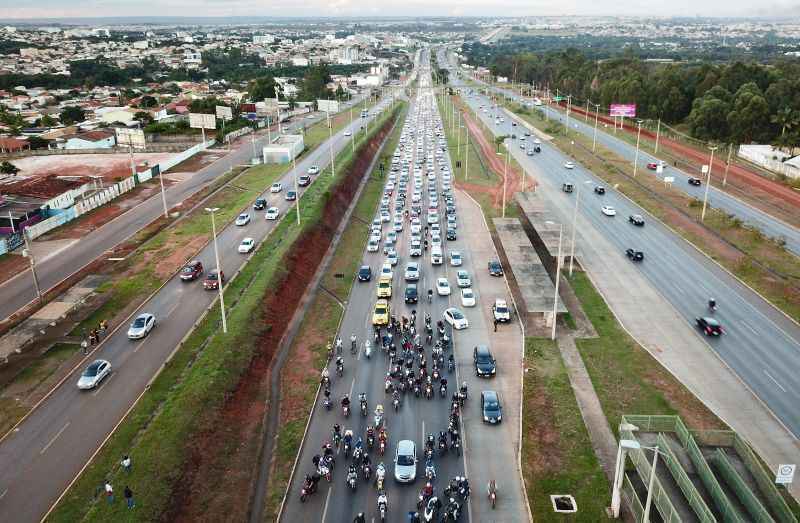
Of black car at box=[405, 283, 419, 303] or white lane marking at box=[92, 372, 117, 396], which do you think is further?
black car at box=[405, 283, 419, 303]

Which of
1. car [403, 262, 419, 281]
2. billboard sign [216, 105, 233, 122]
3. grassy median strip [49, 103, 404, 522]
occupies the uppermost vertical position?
billboard sign [216, 105, 233, 122]

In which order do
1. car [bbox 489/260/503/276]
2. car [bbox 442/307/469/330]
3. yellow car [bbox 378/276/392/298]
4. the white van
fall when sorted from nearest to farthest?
car [bbox 442/307/469/330] → yellow car [bbox 378/276/392/298] → car [bbox 489/260/503/276] → the white van

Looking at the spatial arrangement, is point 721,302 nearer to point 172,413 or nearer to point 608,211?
point 608,211

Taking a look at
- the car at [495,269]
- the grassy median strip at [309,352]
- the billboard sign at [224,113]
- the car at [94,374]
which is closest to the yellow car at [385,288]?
the grassy median strip at [309,352]

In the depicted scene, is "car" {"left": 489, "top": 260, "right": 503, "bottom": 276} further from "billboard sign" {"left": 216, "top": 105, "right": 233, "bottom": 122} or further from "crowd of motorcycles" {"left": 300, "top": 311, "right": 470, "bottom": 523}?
"billboard sign" {"left": 216, "top": 105, "right": 233, "bottom": 122}

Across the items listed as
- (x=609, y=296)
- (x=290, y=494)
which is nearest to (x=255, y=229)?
(x=609, y=296)

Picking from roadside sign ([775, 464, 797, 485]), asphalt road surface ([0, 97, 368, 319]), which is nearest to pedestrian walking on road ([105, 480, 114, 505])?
asphalt road surface ([0, 97, 368, 319])

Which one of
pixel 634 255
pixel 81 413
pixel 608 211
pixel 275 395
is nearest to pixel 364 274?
pixel 275 395

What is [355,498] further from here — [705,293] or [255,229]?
[255,229]
